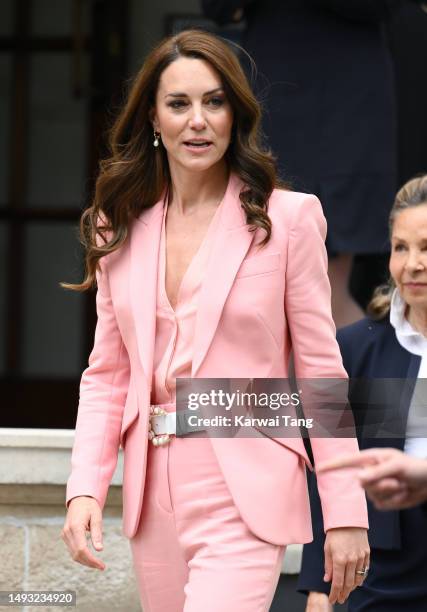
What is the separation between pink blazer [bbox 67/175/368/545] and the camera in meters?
3.15

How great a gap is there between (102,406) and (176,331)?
0.28m

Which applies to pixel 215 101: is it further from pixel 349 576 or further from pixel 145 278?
pixel 349 576

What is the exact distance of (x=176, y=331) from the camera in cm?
324

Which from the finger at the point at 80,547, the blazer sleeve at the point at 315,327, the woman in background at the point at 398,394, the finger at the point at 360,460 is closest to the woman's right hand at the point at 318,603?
the woman in background at the point at 398,394

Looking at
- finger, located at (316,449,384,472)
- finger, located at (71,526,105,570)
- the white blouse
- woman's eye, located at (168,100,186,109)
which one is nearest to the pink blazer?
finger, located at (71,526,105,570)

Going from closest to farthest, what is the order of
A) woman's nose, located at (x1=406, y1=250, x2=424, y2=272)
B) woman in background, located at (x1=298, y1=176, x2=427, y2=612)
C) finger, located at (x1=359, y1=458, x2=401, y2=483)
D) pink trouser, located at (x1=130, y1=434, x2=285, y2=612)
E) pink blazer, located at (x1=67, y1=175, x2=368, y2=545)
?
finger, located at (x1=359, y1=458, x2=401, y2=483), pink trouser, located at (x1=130, y1=434, x2=285, y2=612), pink blazer, located at (x1=67, y1=175, x2=368, y2=545), woman in background, located at (x1=298, y1=176, x2=427, y2=612), woman's nose, located at (x1=406, y1=250, x2=424, y2=272)

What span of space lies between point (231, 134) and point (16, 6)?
3.97 meters

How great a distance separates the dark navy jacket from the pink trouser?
51 cm

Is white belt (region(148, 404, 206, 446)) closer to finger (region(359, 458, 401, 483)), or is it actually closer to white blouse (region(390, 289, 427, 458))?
white blouse (region(390, 289, 427, 458))

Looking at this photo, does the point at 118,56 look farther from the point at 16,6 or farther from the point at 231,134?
the point at 231,134

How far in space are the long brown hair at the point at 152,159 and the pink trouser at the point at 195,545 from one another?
0.49 meters

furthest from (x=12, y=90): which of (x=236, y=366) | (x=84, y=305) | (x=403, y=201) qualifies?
(x=236, y=366)

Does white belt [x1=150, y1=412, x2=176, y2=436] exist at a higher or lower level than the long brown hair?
lower

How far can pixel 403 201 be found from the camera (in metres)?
3.91
